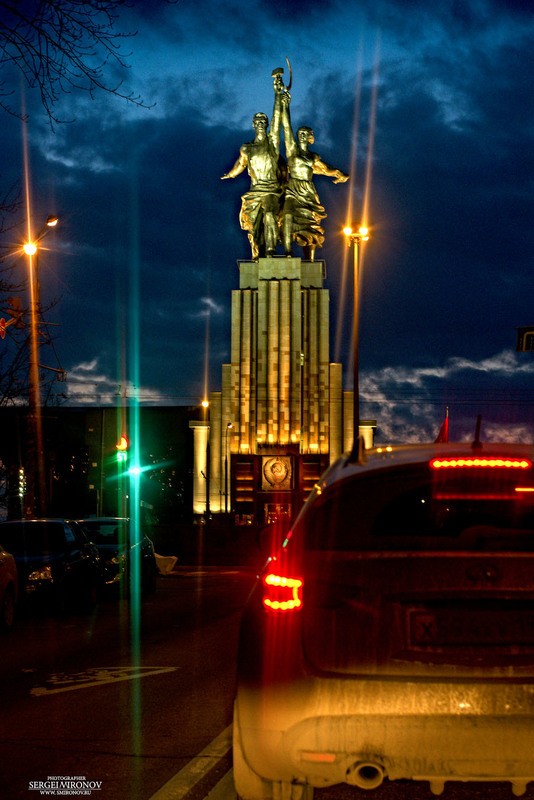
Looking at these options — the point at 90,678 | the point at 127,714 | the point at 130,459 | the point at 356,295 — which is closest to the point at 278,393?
the point at 130,459

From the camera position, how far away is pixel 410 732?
4.37m

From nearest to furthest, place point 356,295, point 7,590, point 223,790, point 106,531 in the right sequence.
→ point 223,790
point 7,590
point 106,531
point 356,295

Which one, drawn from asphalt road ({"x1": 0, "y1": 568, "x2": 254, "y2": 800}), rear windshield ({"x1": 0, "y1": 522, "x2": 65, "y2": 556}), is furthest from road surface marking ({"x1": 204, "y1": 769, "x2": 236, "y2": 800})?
rear windshield ({"x1": 0, "y1": 522, "x2": 65, "y2": 556})

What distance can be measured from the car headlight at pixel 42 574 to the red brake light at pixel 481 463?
14826mm

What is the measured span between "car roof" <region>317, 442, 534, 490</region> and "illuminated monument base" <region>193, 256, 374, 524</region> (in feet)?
224

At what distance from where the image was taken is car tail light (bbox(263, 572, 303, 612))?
4715 mm

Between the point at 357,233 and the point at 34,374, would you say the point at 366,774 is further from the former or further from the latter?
the point at 357,233

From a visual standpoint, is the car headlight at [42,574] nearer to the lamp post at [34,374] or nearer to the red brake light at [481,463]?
the lamp post at [34,374]

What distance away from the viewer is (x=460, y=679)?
4.41 m

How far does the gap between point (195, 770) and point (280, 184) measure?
74741mm

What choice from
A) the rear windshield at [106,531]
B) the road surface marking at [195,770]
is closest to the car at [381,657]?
the road surface marking at [195,770]

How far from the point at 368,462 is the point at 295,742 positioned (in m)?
1.32

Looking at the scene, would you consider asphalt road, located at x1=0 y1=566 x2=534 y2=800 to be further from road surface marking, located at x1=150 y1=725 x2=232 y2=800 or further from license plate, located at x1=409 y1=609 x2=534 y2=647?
license plate, located at x1=409 y1=609 x2=534 y2=647

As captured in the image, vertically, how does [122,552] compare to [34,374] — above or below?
below
